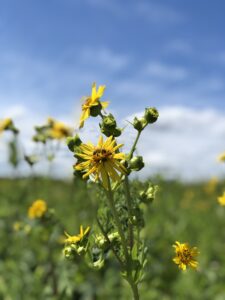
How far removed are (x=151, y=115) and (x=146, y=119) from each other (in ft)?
0.08

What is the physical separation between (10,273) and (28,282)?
505 mm

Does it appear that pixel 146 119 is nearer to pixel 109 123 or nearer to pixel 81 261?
pixel 109 123

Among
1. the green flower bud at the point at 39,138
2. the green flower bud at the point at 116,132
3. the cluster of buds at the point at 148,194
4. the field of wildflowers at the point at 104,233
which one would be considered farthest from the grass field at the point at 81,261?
the green flower bud at the point at 116,132

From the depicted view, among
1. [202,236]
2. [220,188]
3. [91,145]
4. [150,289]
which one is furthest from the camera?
[220,188]

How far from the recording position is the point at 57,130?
17.1ft

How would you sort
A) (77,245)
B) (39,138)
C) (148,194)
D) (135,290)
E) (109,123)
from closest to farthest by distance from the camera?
(135,290) < (109,123) < (77,245) < (148,194) < (39,138)

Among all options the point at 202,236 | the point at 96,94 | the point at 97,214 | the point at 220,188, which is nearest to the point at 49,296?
the point at 97,214

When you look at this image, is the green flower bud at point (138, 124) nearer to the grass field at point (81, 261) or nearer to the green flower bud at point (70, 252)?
the green flower bud at point (70, 252)

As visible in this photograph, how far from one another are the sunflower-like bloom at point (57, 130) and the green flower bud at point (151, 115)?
9.51ft

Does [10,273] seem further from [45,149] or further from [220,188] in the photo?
[220,188]

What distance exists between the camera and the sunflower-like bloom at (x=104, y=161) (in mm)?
1723

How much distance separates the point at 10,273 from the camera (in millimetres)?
5168

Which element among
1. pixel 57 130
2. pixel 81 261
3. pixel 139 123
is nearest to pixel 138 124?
pixel 139 123

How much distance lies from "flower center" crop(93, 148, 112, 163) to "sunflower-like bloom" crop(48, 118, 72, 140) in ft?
10.1
